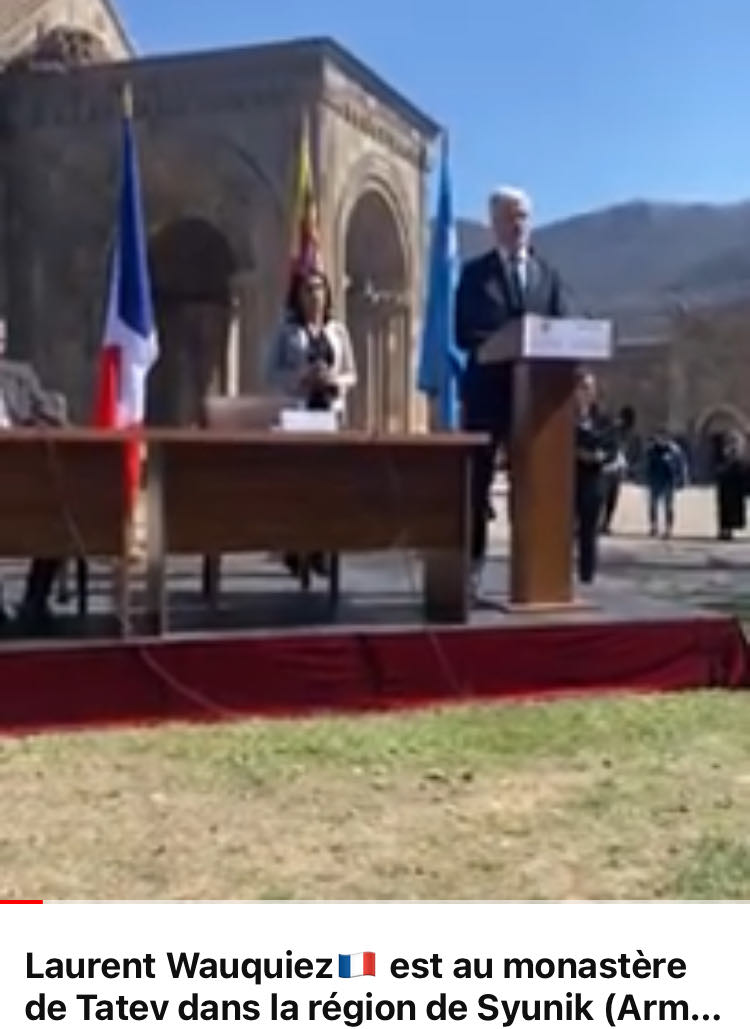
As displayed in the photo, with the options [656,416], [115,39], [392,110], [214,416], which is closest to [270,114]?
[392,110]

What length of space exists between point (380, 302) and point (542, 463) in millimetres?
19661

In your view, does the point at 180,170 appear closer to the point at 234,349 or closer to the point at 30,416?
the point at 234,349

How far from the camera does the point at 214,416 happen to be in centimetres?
689

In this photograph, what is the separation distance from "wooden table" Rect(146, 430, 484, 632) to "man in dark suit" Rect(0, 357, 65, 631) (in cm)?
65

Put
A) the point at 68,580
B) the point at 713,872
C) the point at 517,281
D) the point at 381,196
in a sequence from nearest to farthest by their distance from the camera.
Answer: the point at 713,872, the point at 517,281, the point at 68,580, the point at 381,196

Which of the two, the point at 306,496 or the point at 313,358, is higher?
the point at 313,358

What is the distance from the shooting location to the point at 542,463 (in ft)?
23.0

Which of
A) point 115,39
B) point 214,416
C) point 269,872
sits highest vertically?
point 115,39

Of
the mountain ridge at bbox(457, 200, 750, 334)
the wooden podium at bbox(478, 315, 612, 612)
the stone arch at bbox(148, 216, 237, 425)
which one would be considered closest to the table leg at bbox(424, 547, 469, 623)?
the wooden podium at bbox(478, 315, 612, 612)

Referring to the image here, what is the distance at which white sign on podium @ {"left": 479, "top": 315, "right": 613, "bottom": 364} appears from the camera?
6.71 metres

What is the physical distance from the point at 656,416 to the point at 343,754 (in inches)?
1998

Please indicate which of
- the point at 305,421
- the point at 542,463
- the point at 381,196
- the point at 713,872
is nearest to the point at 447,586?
the point at 542,463

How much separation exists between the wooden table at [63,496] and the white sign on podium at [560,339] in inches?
69.1
